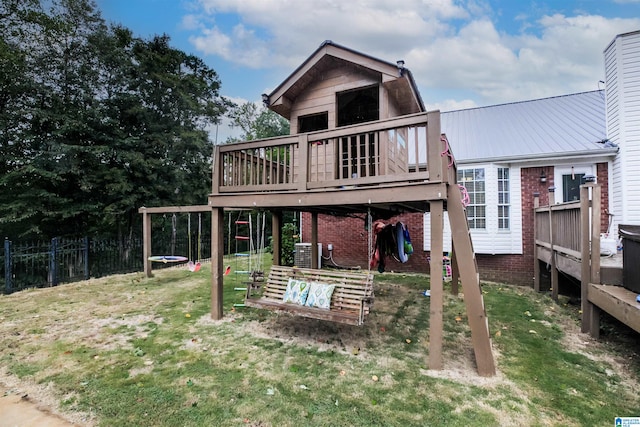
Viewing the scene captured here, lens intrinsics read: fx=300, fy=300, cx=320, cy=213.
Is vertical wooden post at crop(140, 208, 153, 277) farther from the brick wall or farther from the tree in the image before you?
the tree

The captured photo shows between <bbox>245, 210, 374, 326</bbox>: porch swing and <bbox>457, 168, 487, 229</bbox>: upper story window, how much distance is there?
5886 millimetres

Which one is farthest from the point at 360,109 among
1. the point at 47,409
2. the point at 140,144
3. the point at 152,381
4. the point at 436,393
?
the point at 140,144

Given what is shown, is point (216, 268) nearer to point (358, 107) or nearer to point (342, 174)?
point (342, 174)

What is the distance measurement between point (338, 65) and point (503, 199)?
243 inches

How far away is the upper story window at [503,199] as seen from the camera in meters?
8.65

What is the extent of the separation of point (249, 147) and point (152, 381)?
3.56 meters

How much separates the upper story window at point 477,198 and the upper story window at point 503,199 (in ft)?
1.28

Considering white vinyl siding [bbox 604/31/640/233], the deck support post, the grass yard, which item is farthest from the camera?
white vinyl siding [bbox 604/31/640/233]

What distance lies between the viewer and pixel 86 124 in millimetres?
12625

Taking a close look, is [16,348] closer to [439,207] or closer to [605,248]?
[439,207]

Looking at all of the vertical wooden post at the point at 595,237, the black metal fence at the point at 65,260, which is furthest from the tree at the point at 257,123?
the vertical wooden post at the point at 595,237

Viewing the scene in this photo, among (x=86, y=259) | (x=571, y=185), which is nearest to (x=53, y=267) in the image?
(x=86, y=259)

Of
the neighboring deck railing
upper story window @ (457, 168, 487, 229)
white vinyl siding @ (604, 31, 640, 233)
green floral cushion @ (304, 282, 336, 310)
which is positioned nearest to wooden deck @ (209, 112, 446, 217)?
the neighboring deck railing

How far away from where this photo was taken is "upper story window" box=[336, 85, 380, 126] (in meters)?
6.55
